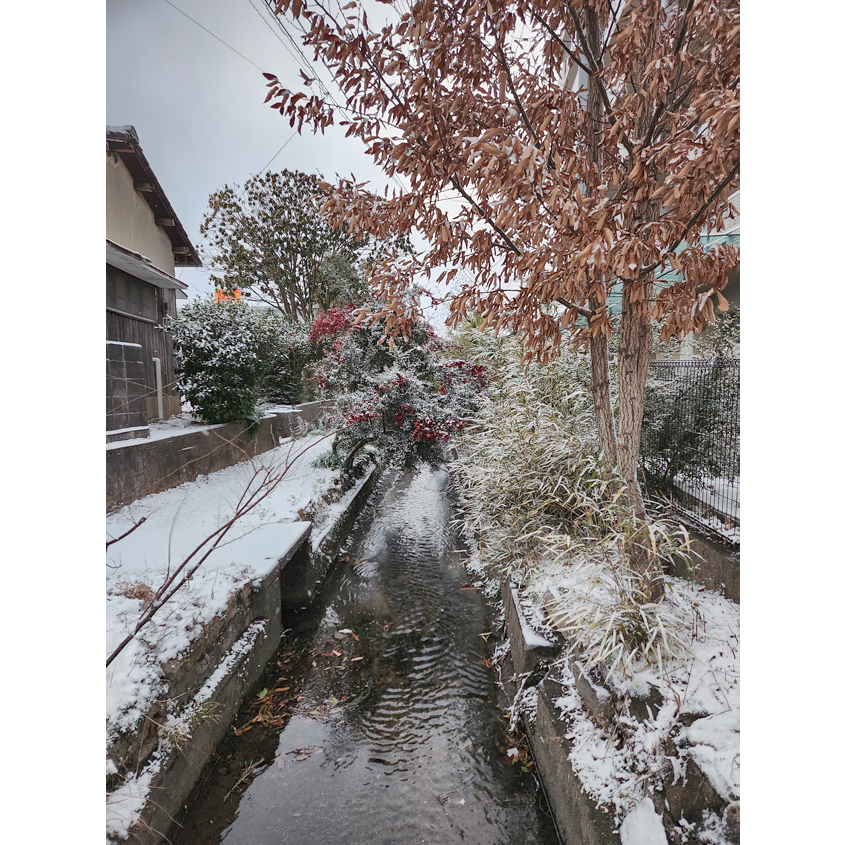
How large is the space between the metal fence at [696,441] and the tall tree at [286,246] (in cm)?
120

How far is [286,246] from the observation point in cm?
165

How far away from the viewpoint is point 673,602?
1220 millimetres

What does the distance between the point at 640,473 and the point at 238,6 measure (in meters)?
2.06

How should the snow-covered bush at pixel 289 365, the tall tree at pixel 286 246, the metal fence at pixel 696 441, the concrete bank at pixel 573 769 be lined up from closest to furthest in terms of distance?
the concrete bank at pixel 573 769
the metal fence at pixel 696 441
the tall tree at pixel 286 246
the snow-covered bush at pixel 289 365

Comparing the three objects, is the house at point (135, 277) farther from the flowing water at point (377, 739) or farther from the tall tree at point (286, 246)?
the flowing water at point (377, 739)

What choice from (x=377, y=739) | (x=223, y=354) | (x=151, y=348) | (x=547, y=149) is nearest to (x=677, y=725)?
(x=377, y=739)

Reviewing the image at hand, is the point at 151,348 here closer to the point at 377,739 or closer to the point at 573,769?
the point at 377,739

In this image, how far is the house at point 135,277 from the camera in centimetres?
108

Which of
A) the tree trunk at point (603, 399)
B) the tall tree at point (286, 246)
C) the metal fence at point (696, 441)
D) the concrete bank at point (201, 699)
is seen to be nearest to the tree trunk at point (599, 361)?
the tree trunk at point (603, 399)

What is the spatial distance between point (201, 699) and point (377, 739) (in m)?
0.56

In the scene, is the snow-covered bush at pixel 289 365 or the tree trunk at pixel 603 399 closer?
the tree trunk at pixel 603 399

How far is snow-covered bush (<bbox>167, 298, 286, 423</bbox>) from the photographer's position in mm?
1602
